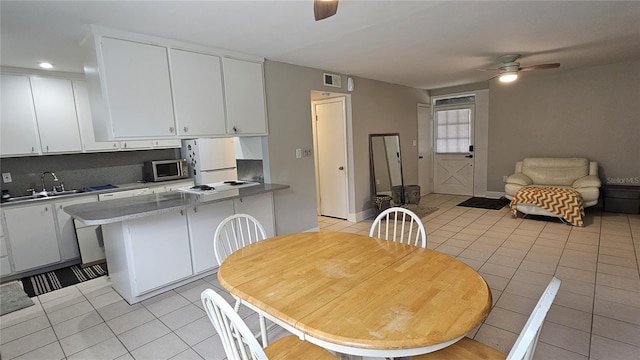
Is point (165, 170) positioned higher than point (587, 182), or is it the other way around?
point (165, 170)

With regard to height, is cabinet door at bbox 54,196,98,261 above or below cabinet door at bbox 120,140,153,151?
below

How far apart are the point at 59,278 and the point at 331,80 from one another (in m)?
4.23

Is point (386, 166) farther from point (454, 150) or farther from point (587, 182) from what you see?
point (587, 182)

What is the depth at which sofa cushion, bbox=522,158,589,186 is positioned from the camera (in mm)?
5258

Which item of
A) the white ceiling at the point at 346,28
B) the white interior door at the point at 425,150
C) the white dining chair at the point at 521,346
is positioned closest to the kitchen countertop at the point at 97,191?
the white ceiling at the point at 346,28

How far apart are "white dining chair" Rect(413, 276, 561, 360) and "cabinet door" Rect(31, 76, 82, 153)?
468 centimetres

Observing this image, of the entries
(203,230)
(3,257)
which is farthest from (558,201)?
(3,257)

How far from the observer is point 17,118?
3646 mm

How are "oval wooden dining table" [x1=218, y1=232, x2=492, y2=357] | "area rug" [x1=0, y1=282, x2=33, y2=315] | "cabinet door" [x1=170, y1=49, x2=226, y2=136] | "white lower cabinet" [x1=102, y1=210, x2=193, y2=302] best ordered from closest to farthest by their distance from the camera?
1. "oval wooden dining table" [x1=218, y1=232, x2=492, y2=357]
2. "white lower cabinet" [x1=102, y1=210, x2=193, y2=302]
3. "area rug" [x1=0, y1=282, x2=33, y2=315]
4. "cabinet door" [x1=170, y1=49, x2=226, y2=136]

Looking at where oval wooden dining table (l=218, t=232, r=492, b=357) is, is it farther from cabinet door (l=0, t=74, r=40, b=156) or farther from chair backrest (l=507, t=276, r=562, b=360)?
cabinet door (l=0, t=74, r=40, b=156)

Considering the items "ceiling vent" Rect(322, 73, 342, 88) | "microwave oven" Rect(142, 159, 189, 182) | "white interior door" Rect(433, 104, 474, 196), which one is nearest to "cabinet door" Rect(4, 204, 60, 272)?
"microwave oven" Rect(142, 159, 189, 182)

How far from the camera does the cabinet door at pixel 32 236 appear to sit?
354 cm

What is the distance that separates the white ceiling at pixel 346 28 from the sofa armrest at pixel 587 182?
1.86 metres

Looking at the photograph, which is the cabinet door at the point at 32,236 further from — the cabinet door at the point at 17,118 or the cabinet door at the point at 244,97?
the cabinet door at the point at 244,97
